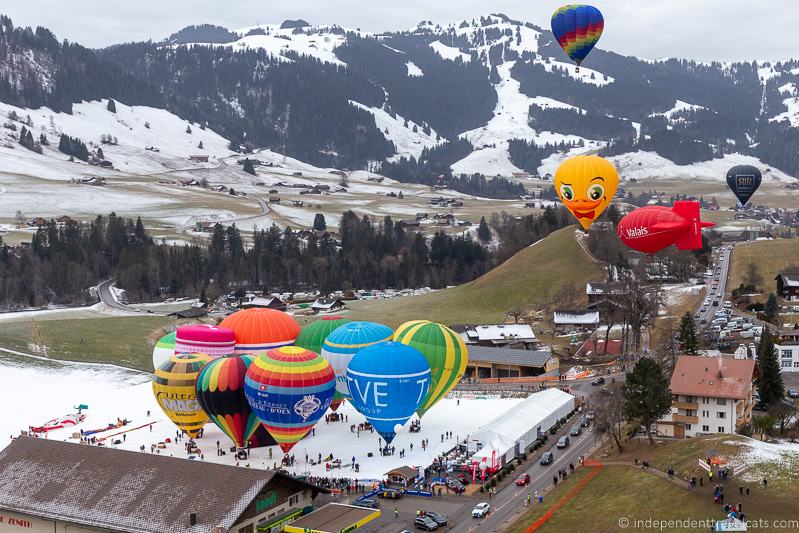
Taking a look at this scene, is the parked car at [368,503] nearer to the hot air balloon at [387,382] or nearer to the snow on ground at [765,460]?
the hot air balloon at [387,382]

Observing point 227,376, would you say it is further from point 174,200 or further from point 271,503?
point 174,200

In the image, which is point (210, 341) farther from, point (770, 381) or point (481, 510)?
point (770, 381)

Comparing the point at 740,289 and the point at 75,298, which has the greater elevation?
the point at 740,289

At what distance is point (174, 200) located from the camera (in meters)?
197

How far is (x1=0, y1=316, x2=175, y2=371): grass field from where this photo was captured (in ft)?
253

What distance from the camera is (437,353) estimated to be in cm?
5384

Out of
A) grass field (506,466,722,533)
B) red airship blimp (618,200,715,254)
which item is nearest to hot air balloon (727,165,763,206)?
red airship blimp (618,200,715,254)

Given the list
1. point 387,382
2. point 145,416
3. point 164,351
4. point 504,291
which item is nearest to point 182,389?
point 164,351

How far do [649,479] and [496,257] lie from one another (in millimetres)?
91879

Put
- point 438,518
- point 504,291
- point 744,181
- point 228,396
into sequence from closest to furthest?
1. point 438,518
2. point 228,396
3. point 744,181
4. point 504,291

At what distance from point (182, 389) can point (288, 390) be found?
6361 mm

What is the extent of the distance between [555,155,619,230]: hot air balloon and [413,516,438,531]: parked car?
30738 millimetres

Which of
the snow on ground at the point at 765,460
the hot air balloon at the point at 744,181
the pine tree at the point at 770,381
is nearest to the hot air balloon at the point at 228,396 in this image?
the snow on ground at the point at 765,460

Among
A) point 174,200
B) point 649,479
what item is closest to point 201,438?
point 649,479
